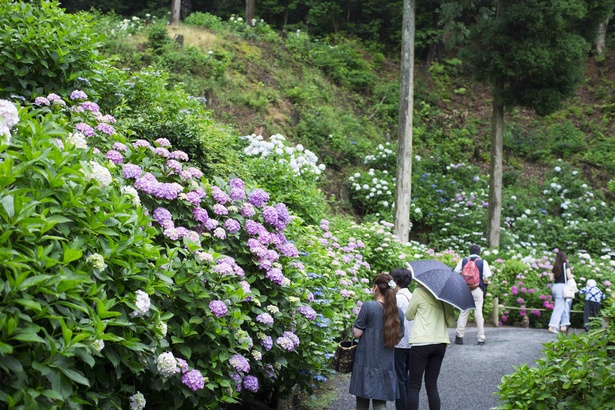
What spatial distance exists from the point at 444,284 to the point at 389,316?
768 mm

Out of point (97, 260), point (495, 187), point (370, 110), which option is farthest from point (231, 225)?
point (370, 110)

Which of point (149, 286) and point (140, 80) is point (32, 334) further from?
point (140, 80)

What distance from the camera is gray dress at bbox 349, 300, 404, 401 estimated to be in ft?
18.8

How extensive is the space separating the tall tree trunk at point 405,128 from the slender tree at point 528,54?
7.90 feet

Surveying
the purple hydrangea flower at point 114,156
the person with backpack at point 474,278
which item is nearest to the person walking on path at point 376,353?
the purple hydrangea flower at point 114,156

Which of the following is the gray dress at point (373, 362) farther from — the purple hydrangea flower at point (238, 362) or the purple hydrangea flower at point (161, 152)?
the purple hydrangea flower at point (161, 152)

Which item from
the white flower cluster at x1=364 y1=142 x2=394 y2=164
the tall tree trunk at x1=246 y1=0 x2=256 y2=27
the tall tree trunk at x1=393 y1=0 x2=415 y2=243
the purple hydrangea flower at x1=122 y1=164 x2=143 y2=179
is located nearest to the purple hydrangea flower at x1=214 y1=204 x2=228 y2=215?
the purple hydrangea flower at x1=122 y1=164 x2=143 y2=179

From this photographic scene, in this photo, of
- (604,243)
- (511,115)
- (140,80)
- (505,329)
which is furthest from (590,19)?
(140,80)

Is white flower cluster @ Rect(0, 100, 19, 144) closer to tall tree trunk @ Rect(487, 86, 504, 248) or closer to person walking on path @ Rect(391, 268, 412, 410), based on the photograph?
person walking on path @ Rect(391, 268, 412, 410)

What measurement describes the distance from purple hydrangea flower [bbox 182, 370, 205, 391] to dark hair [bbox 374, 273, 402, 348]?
1.98 metres

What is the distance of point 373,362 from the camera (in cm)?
578

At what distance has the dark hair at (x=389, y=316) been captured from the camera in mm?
5766

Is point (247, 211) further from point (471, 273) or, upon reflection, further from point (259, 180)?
point (471, 273)

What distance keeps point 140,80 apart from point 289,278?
3974 millimetres
